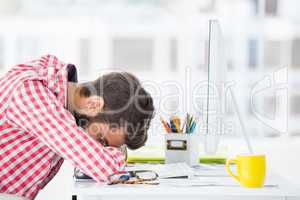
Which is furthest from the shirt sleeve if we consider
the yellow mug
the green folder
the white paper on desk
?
the green folder

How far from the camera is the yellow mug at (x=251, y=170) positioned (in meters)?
1.18

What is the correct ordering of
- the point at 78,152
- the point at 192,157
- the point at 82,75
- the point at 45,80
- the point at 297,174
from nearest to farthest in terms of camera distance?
1. the point at 78,152
2. the point at 45,80
3. the point at 192,157
4. the point at 297,174
5. the point at 82,75

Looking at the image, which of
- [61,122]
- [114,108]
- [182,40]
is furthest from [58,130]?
[182,40]

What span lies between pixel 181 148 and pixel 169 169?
0.15m

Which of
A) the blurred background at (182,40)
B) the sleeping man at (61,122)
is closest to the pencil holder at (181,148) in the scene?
the sleeping man at (61,122)

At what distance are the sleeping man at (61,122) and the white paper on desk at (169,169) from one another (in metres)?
0.12

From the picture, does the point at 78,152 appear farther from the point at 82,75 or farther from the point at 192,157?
the point at 82,75

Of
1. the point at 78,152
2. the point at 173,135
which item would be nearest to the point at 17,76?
the point at 78,152

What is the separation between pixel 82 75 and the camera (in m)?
2.49

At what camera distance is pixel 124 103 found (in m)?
1.22

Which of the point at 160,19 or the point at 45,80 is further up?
the point at 160,19

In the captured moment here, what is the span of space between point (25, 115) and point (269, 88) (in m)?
1.63

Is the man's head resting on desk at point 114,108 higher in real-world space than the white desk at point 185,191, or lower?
higher

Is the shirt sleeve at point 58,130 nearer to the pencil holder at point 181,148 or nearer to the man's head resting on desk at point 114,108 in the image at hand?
the man's head resting on desk at point 114,108
